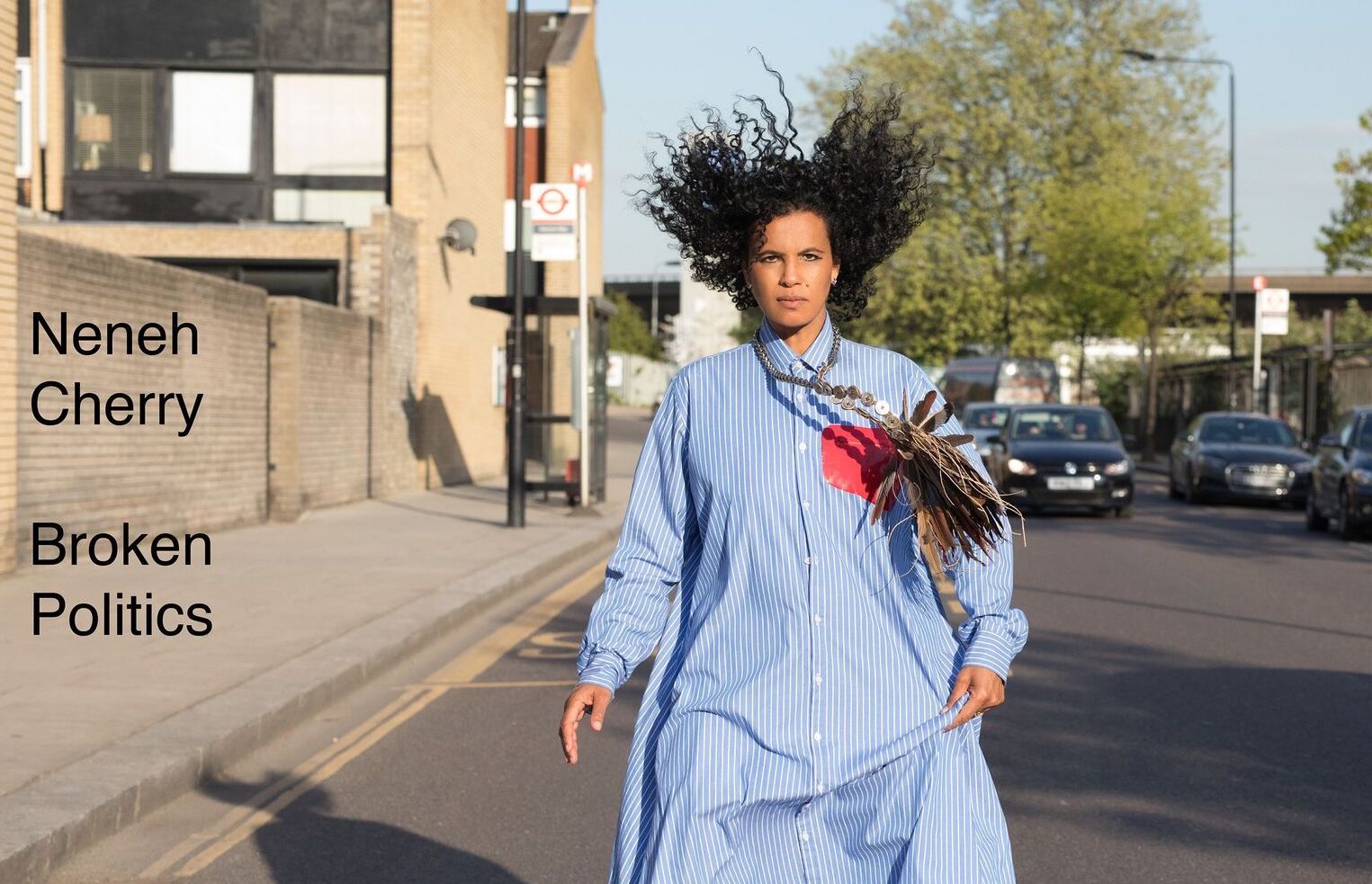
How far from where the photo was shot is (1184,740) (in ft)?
25.5

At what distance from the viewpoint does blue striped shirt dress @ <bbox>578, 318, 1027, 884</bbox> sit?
314cm

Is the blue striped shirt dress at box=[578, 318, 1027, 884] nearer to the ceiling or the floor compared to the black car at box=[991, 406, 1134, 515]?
nearer to the ceiling

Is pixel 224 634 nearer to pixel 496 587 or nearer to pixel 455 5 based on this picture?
pixel 496 587

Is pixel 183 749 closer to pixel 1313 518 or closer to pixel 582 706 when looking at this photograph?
pixel 582 706

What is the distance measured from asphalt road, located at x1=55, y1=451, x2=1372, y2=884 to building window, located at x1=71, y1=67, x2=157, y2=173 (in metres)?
17.9

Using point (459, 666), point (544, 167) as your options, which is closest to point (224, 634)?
point (459, 666)

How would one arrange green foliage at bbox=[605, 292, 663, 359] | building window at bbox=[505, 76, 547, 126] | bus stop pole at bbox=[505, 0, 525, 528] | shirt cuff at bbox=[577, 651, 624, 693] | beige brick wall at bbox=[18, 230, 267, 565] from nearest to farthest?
shirt cuff at bbox=[577, 651, 624, 693] < beige brick wall at bbox=[18, 230, 267, 565] < bus stop pole at bbox=[505, 0, 525, 528] < building window at bbox=[505, 76, 547, 126] < green foliage at bbox=[605, 292, 663, 359]

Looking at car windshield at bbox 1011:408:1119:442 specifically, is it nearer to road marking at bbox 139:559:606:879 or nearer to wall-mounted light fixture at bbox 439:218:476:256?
wall-mounted light fixture at bbox 439:218:476:256

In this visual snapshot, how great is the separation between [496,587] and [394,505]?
1086 cm

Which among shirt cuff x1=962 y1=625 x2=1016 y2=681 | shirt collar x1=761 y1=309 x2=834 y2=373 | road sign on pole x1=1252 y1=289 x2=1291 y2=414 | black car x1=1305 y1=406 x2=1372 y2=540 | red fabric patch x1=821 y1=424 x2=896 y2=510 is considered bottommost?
black car x1=1305 y1=406 x2=1372 y2=540

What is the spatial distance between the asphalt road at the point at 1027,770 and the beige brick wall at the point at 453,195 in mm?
16099

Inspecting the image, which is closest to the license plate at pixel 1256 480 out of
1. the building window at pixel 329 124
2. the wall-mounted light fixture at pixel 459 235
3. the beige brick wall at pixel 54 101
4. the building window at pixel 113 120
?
the wall-mounted light fixture at pixel 459 235

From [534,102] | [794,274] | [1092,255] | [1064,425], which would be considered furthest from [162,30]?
[794,274]

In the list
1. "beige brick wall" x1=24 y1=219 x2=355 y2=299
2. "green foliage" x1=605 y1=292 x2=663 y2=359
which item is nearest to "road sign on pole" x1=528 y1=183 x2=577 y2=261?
"beige brick wall" x1=24 y1=219 x2=355 y2=299
